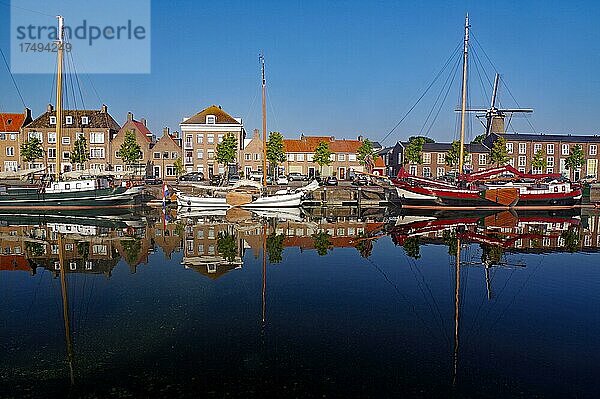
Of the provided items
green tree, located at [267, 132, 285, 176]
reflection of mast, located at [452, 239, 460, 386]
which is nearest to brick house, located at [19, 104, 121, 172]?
green tree, located at [267, 132, 285, 176]

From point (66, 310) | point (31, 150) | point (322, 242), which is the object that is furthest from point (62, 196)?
point (66, 310)

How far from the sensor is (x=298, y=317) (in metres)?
13.3

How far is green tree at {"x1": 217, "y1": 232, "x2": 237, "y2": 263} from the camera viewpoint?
2219 cm

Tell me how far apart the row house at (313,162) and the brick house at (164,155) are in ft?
60.3

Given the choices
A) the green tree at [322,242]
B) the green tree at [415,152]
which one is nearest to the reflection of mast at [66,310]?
the green tree at [322,242]

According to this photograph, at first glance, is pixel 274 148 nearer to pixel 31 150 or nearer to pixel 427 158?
pixel 427 158

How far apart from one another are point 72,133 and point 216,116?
68.8 feet

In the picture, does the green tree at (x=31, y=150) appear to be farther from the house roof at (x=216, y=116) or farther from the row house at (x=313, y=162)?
the row house at (x=313, y=162)

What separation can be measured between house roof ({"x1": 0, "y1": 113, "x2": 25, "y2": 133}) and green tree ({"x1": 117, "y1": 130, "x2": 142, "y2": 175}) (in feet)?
54.8

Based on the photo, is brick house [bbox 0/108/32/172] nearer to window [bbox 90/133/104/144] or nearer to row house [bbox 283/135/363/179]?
window [bbox 90/133/104/144]

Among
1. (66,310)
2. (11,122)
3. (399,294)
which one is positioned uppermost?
(11,122)

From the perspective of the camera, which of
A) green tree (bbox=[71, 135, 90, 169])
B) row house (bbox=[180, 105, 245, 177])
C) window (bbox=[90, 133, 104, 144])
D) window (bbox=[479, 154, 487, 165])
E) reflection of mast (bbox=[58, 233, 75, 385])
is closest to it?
reflection of mast (bbox=[58, 233, 75, 385])

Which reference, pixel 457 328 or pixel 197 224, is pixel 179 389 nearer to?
pixel 457 328

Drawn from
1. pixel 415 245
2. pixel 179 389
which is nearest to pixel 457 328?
pixel 179 389
